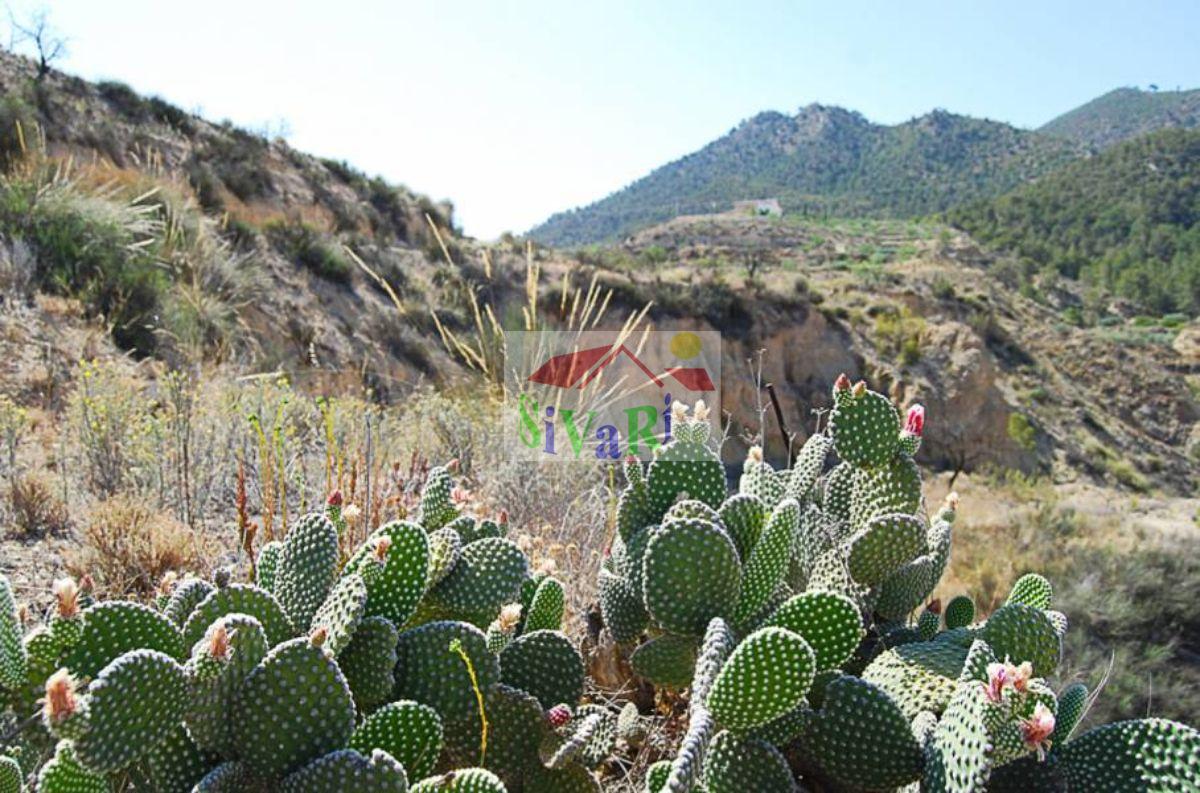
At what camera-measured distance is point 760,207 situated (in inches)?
2419

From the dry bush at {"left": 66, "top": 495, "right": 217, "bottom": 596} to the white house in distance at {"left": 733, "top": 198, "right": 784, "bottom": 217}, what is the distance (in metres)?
55.1

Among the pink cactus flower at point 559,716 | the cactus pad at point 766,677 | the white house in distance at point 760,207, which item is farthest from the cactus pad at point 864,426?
the white house in distance at point 760,207

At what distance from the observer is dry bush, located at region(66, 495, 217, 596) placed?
104 inches

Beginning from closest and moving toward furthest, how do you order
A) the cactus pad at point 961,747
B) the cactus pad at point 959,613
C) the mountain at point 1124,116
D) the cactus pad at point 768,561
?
the cactus pad at point 961,747 → the cactus pad at point 768,561 → the cactus pad at point 959,613 → the mountain at point 1124,116

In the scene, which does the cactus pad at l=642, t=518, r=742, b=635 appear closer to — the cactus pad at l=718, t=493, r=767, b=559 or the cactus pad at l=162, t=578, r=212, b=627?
the cactus pad at l=718, t=493, r=767, b=559

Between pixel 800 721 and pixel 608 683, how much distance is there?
86cm

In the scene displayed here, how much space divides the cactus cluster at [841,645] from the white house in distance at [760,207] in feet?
183

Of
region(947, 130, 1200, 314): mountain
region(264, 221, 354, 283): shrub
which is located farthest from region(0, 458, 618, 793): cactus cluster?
region(947, 130, 1200, 314): mountain

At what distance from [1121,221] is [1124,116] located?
156 ft

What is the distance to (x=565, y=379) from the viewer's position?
5.32m

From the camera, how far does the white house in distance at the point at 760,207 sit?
56.2 m

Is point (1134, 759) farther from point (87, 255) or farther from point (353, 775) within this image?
A: point (87, 255)

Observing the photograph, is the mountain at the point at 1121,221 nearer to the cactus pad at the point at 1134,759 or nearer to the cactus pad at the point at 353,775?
the cactus pad at the point at 1134,759

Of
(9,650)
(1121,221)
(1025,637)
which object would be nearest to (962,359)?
(1025,637)
